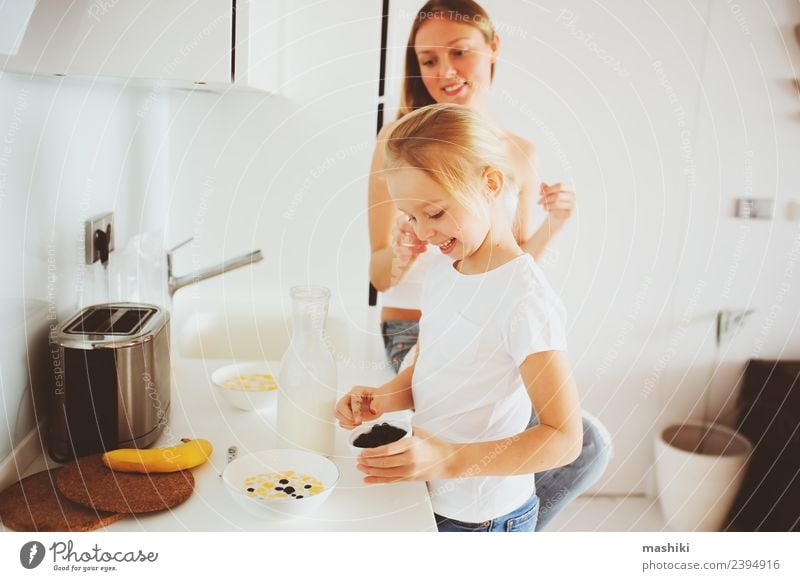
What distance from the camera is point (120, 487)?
60cm

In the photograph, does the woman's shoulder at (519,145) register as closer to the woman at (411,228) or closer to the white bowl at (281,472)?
the woman at (411,228)

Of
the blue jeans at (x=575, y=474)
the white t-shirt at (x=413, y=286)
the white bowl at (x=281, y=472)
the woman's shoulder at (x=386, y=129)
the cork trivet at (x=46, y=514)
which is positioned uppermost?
the woman's shoulder at (x=386, y=129)

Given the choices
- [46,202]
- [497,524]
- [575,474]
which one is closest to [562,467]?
[575,474]

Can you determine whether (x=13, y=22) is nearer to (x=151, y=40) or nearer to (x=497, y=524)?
(x=151, y=40)

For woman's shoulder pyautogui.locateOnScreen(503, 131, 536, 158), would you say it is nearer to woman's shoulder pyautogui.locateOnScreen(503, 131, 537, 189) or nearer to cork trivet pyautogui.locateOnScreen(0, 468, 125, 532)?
woman's shoulder pyautogui.locateOnScreen(503, 131, 537, 189)

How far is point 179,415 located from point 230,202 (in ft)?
1.05

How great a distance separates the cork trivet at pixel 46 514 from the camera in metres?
0.57

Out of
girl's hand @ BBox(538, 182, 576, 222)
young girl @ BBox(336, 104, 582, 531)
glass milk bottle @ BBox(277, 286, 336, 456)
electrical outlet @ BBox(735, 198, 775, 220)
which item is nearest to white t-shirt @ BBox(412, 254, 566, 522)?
young girl @ BBox(336, 104, 582, 531)

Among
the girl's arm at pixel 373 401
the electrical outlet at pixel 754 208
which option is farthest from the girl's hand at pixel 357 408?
the electrical outlet at pixel 754 208

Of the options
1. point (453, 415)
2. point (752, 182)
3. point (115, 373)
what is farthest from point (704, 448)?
point (115, 373)

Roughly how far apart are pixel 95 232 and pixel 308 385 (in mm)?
352

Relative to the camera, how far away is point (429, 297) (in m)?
0.75

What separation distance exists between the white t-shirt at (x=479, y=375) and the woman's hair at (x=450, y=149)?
84mm
